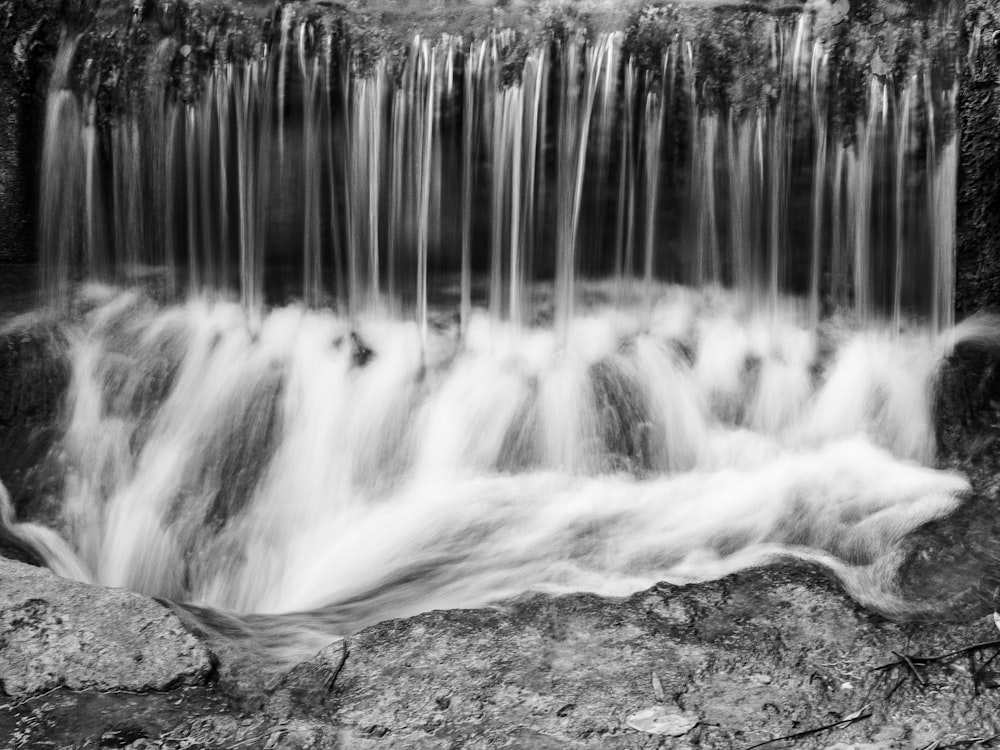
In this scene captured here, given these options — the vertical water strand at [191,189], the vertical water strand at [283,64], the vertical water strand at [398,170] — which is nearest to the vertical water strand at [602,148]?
the vertical water strand at [398,170]

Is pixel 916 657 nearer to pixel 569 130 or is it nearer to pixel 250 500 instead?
pixel 250 500

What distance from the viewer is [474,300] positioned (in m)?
5.96

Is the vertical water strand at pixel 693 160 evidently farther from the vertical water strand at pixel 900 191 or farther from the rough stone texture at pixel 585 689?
the rough stone texture at pixel 585 689

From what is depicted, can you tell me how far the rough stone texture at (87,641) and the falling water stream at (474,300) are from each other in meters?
0.99

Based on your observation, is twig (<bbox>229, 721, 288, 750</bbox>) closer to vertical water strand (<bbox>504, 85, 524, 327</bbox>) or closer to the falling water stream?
the falling water stream

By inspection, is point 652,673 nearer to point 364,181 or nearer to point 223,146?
point 364,181

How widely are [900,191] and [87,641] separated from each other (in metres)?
4.19

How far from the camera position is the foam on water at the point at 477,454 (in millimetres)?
4145

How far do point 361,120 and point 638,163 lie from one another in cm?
149

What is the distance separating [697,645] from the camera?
3.27 m

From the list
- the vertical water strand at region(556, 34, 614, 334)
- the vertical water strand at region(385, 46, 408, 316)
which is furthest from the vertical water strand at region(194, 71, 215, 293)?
the vertical water strand at region(556, 34, 614, 334)

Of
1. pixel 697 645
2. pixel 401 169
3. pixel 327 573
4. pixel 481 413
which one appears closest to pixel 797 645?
pixel 697 645

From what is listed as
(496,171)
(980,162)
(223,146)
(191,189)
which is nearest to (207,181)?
(191,189)

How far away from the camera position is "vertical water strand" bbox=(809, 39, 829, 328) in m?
5.39
